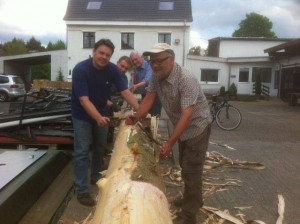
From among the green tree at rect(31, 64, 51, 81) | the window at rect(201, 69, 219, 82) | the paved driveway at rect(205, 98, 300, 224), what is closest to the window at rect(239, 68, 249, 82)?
the window at rect(201, 69, 219, 82)

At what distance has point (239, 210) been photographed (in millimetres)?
5074

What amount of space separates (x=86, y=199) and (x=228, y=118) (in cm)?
812

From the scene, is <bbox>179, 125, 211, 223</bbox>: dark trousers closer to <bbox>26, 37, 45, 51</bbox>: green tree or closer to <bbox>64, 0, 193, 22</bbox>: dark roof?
<bbox>64, 0, 193, 22</bbox>: dark roof

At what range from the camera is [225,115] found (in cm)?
1245

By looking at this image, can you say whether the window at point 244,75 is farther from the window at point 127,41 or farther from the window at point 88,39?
the window at point 88,39

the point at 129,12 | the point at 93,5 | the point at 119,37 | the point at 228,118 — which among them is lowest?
the point at 228,118

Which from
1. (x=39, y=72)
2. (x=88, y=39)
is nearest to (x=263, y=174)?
(x=88, y=39)

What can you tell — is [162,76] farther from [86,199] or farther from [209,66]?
[209,66]

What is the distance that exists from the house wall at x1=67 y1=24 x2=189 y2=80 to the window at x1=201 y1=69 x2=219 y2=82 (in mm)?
2229

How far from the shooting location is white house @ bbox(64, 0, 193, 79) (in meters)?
33.5

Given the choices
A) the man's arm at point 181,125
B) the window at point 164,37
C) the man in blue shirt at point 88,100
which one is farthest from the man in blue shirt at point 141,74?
the window at point 164,37

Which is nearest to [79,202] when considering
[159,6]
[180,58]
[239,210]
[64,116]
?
[239,210]

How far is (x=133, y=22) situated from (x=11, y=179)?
30062 millimetres

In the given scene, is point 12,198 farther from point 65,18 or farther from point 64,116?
point 65,18
